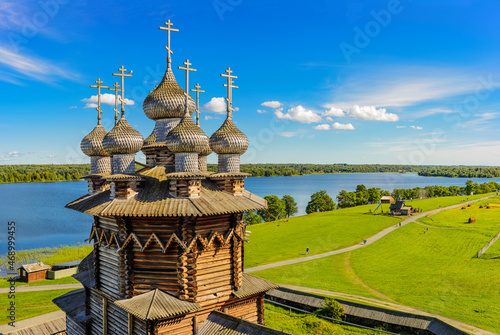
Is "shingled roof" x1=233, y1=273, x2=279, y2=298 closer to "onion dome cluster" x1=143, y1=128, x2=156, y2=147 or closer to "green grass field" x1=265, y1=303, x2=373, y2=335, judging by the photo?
"green grass field" x1=265, y1=303, x2=373, y2=335

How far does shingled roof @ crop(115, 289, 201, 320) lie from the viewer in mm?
9461

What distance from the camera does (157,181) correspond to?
11570mm

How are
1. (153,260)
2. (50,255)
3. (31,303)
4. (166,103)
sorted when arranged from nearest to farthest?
(153,260) → (166,103) → (31,303) → (50,255)

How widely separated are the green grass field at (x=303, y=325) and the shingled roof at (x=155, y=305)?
26.4 feet

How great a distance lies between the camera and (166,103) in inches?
500

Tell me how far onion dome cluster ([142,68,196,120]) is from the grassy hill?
1779cm

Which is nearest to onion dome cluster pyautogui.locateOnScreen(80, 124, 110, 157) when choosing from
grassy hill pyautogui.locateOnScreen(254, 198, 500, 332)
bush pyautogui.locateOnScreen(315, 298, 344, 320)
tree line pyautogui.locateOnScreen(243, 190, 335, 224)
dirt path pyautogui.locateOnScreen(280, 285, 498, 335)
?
bush pyautogui.locateOnScreen(315, 298, 344, 320)

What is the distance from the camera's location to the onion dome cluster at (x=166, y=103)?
41.7 feet

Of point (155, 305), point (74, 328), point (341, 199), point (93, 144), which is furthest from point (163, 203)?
point (341, 199)

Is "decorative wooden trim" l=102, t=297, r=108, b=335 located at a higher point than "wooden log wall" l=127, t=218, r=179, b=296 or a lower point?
lower

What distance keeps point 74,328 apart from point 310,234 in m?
40.4

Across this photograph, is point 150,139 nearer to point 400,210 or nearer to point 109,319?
point 109,319

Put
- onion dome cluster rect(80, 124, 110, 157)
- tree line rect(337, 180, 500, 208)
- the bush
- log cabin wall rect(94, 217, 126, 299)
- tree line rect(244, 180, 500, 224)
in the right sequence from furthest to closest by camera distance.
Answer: tree line rect(337, 180, 500, 208)
tree line rect(244, 180, 500, 224)
the bush
onion dome cluster rect(80, 124, 110, 157)
log cabin wall rect(94, 217, 126, 299)

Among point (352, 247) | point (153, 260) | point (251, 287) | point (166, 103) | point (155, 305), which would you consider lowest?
point (352, 247)
